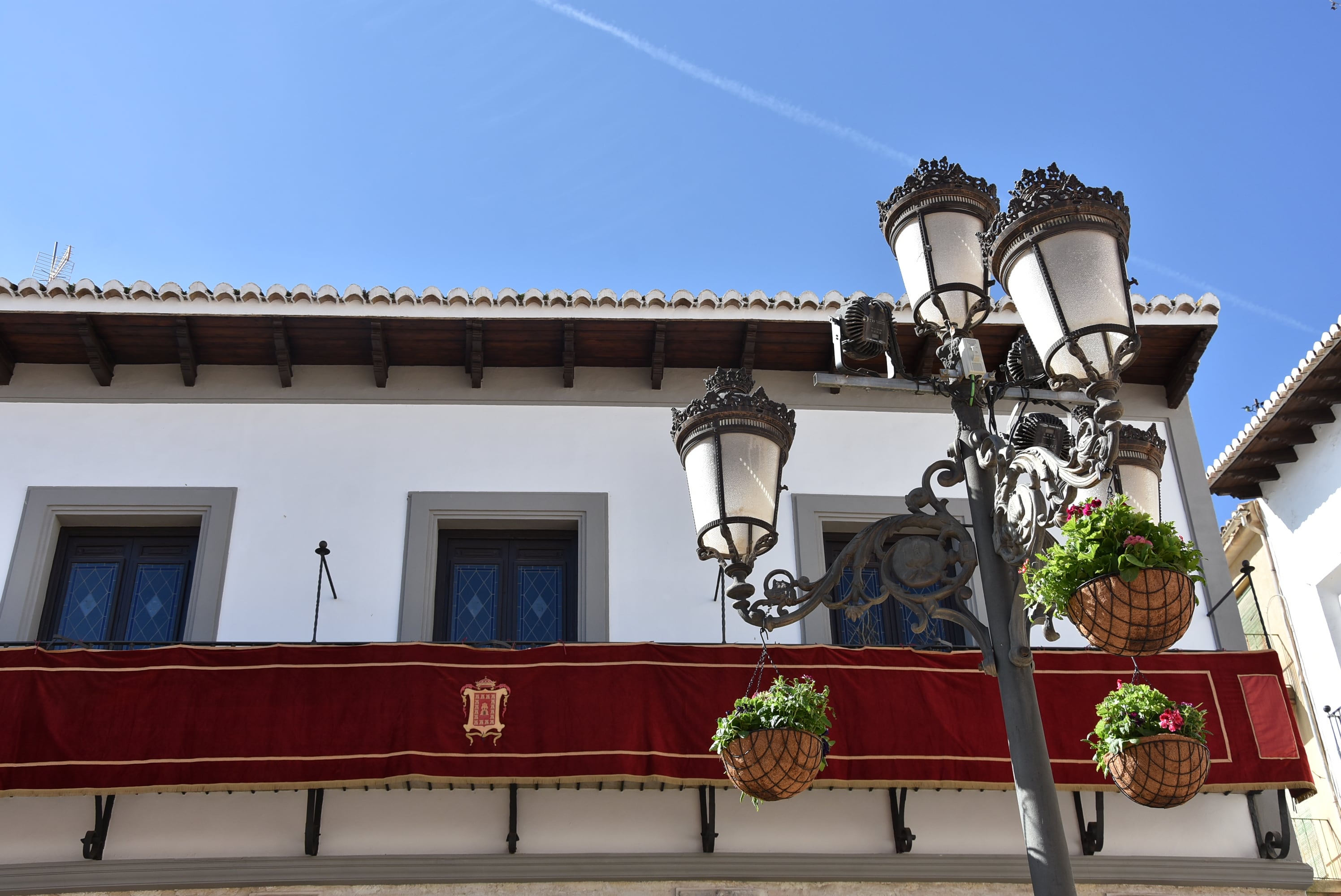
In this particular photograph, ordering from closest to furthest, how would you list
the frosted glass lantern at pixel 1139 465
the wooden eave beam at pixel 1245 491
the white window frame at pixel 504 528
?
1. the frosted glass lantern at pixel 1139 465
2. the white window frame at pixel 504 528
3. the wooden eave beam at pixel 1245 491

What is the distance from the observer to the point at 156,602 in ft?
28.0

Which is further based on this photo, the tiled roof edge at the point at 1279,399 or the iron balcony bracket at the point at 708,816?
the tiled roof edge at the point at 1279,399

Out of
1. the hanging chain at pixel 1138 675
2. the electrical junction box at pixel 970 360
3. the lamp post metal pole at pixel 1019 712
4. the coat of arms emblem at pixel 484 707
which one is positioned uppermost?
the electrical junction box at pixel 970 360

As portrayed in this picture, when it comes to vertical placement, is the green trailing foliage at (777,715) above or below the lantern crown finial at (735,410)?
below

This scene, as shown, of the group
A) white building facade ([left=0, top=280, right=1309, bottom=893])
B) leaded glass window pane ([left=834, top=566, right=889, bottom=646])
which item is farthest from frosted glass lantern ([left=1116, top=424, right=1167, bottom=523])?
leaded glass window pane ([left=834, top=566, right=889, bottom=646])

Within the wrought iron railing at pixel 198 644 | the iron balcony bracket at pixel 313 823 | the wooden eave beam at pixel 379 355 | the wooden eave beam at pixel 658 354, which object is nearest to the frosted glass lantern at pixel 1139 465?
the wrought iron railing at pixel 198 644

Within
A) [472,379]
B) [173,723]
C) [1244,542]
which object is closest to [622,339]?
[472,379]

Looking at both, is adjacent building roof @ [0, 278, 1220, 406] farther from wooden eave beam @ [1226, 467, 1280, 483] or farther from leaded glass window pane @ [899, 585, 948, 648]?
wooden eave beam @ [1226, 467, 1280, 483]

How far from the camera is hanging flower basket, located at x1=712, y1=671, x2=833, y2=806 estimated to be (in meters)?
5.05

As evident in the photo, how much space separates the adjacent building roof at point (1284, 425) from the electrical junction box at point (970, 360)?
8.15 m

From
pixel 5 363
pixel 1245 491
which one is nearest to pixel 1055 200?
pixel 5 363

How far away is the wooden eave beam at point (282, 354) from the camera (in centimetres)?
902

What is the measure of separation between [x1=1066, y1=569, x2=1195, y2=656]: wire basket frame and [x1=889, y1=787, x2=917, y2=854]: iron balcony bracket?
396 centimetres

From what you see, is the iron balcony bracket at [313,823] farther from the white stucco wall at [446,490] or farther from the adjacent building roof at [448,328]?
the adjacent building roof at [448,328]
